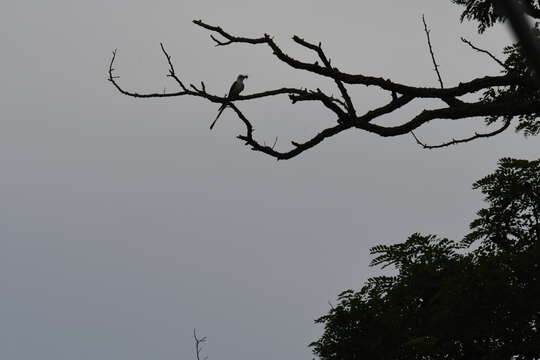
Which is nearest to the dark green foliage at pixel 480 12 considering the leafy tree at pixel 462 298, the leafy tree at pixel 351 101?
the leafy tree at pixel 462 298

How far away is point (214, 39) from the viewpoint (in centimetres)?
447

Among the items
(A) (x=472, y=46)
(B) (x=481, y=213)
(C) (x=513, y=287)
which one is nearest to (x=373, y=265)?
(B) (x=481, y=213)

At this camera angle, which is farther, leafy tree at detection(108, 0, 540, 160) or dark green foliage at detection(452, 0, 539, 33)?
dark green foliage at detection(452, 0, 539, 33)

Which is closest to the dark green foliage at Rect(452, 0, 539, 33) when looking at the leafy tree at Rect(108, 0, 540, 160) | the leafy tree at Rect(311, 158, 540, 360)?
the leafy tree at Rect(311, 158, 540, 360)

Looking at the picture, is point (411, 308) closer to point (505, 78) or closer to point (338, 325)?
point (338, 325)

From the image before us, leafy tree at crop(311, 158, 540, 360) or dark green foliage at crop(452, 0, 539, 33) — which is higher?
dark green foliage at crop(452, 0, 539, 33)

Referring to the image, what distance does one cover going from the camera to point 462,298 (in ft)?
26.4

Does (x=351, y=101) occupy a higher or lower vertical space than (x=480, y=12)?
lower

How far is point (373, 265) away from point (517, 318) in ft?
9.77

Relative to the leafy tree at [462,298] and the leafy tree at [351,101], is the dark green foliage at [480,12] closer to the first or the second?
the leafy tree at [462,298]

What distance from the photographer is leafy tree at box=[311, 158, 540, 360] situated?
25.8 ft

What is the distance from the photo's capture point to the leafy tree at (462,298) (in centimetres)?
787

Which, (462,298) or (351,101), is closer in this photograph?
(351,101)

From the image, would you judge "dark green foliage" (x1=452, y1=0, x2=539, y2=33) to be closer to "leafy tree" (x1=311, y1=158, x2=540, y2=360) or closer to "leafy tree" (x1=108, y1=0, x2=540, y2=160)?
"leafy tree" (x1=311, y1=158, x2=540, y2=360)
